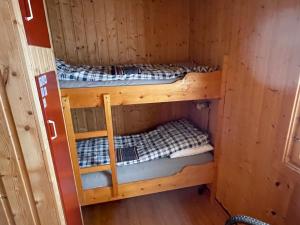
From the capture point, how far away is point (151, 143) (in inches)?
81.0

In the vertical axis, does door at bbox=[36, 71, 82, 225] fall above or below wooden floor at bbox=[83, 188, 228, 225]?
above

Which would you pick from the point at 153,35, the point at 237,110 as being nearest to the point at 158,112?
the point at 153,35

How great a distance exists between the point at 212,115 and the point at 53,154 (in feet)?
4.85

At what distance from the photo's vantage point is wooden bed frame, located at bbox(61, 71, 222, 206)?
143cm

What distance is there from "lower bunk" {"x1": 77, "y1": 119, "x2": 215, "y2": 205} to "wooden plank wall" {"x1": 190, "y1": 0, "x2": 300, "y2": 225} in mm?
232

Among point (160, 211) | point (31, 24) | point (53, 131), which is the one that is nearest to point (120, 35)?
point (31, 24)

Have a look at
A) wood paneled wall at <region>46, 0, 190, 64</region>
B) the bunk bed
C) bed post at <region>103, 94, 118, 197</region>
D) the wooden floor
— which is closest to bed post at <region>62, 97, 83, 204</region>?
the bunk bed

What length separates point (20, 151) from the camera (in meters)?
0.81

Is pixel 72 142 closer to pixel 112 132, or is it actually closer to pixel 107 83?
pixel 112 132

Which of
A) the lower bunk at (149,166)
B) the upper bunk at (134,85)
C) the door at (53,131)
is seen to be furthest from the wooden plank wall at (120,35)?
the door at (53,131)

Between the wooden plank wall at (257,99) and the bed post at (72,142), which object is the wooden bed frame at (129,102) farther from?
the wooden plank wall at (257,99)

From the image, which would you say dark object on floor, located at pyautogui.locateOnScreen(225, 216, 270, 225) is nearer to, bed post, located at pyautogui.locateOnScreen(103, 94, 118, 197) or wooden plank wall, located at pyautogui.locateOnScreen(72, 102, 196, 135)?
bed post, located at pyautogui.locateOnScreen(103, 94, 118, 197)

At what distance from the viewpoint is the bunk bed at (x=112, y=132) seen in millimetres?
1431

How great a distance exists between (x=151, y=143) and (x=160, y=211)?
651 millimetres
